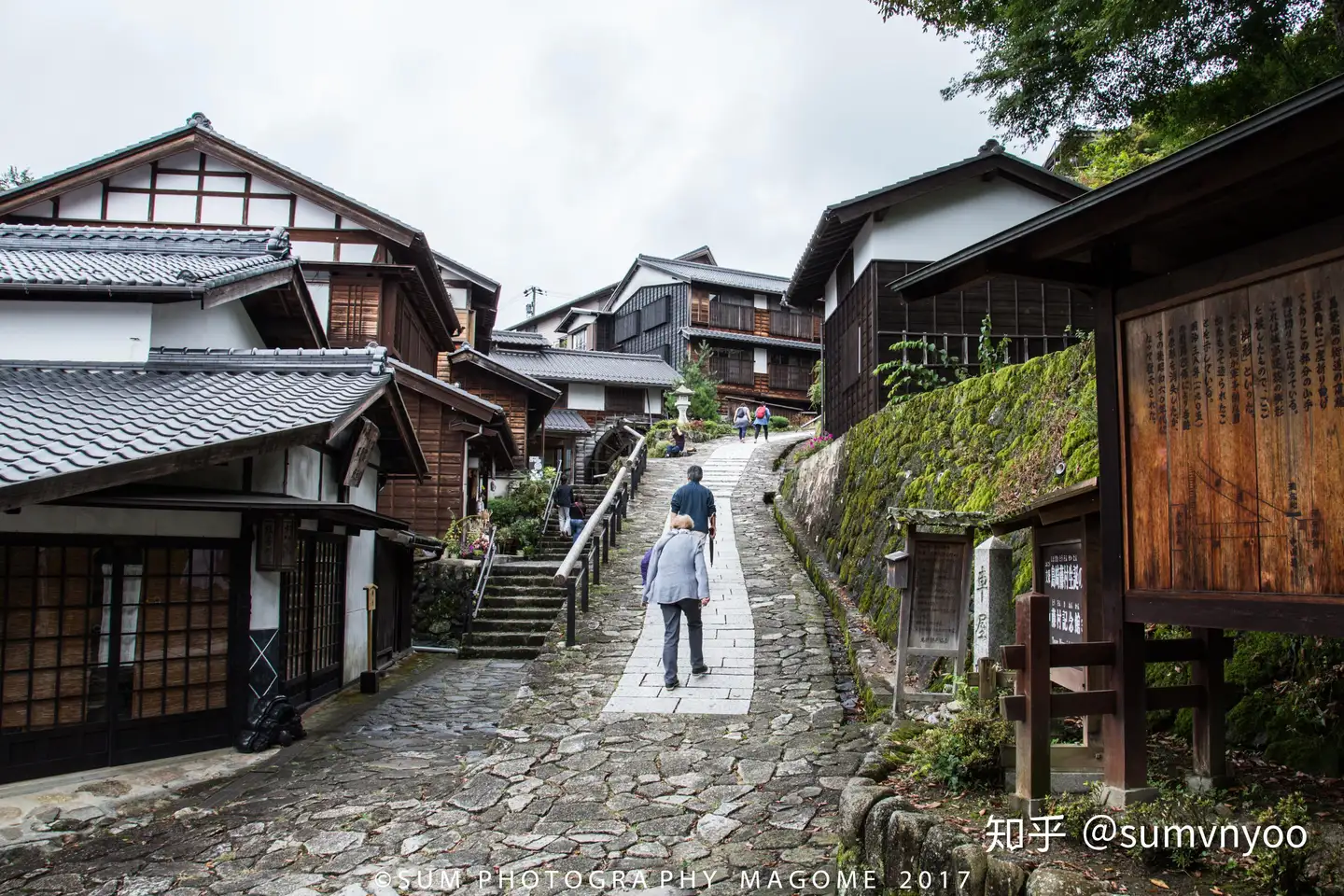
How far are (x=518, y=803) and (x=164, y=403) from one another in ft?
18.6

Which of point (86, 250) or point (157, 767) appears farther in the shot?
point (86, 250)

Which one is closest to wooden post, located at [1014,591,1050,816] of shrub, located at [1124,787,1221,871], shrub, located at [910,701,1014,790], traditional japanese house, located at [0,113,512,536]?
shrub, located at [1124,787,1221,871]

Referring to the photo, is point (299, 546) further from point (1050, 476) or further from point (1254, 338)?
point (1254, 338)

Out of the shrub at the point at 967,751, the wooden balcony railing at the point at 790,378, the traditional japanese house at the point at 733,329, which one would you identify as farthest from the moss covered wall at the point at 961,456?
the wooden balcony railing at the point at 790,378

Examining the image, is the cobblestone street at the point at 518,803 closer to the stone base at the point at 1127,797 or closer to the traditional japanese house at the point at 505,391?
the stone base at the point at 1127,797

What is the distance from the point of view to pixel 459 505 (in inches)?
882

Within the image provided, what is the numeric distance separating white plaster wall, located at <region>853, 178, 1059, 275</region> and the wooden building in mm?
13844

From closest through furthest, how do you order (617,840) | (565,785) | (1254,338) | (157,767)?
(1254,338) < (617,840) < (565,785) < (157,767)

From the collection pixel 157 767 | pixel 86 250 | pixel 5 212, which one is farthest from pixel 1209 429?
pixel 5 212

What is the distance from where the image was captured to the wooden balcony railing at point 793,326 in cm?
5078

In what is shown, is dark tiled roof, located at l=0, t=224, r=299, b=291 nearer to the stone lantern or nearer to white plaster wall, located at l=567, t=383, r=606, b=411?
the stone lantern

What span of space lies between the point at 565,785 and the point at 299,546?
532cm

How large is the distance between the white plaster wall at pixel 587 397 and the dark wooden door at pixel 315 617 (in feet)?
104

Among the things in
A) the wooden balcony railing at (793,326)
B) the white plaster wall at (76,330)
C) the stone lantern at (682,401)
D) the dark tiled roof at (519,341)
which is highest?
the wooden balcony railing at (793,326)
